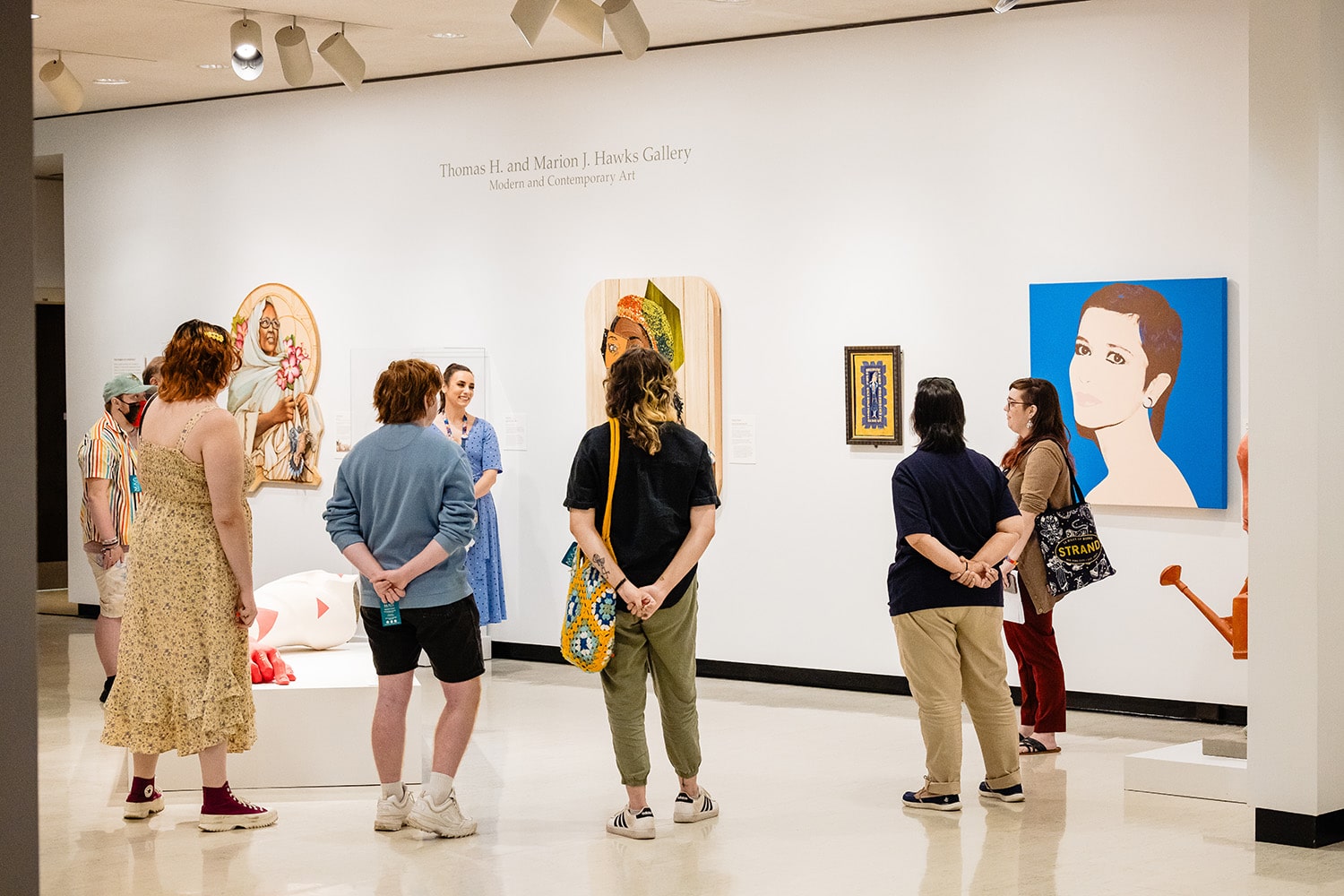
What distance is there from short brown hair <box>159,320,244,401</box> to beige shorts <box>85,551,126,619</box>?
253 centimetres

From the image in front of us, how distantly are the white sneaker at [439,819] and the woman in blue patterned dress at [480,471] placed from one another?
3.64 m

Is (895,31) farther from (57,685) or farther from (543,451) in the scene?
(57,685)

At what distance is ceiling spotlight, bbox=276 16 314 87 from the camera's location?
8648mm

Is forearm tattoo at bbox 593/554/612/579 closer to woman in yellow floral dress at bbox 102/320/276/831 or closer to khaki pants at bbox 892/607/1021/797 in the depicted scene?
khaki pants at bbox 892/607/1021/797

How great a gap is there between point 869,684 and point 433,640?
3699mm

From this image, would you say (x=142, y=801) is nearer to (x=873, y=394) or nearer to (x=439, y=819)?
(x=439, y=819)

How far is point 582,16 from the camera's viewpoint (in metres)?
7.38

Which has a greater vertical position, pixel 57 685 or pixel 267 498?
pixel 267 498

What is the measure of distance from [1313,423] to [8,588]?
4.21 meters

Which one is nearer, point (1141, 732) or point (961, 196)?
point (1141, 732)

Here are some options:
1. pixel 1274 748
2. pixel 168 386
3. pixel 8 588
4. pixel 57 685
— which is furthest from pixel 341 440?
pixel 8 588

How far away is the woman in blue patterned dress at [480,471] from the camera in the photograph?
30.4ft

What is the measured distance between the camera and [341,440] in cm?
1084

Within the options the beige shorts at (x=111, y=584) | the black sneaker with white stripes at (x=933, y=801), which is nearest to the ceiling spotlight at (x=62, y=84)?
the beige shorts at (x=111, y=584)
